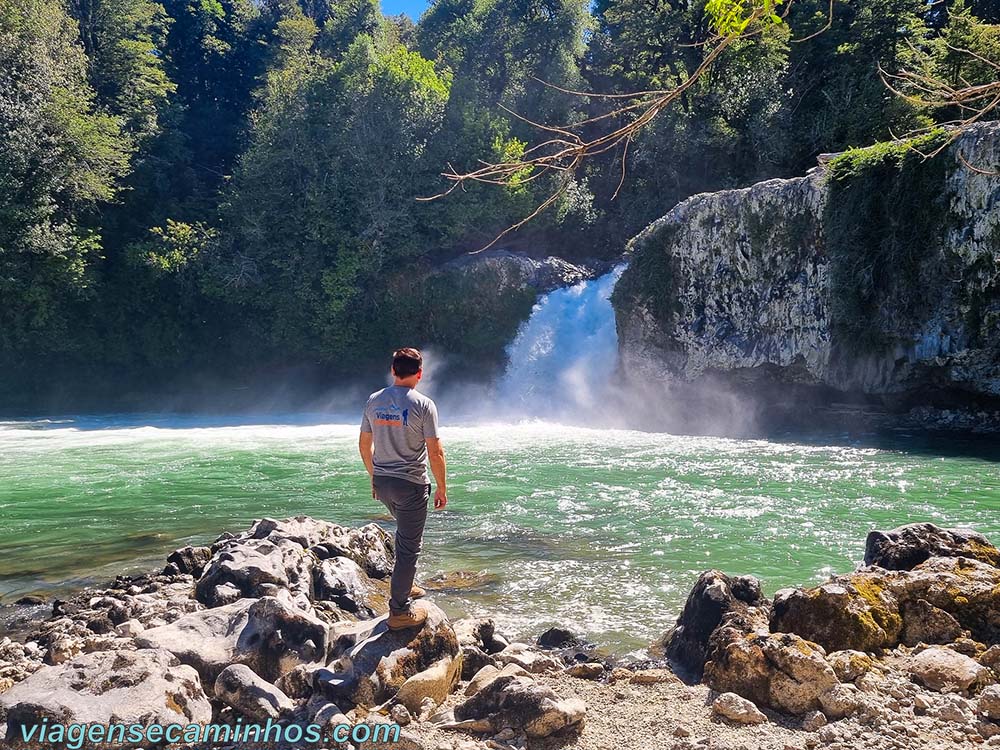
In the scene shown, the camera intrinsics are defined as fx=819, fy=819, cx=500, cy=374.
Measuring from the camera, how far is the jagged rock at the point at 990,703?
439cm

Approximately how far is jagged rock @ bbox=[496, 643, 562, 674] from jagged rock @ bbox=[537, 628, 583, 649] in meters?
0.61

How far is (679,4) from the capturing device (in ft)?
97.1

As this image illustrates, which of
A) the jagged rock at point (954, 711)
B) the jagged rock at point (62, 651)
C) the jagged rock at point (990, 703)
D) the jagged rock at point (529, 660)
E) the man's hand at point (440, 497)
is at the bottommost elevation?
the jagged rock at point (62, 651)

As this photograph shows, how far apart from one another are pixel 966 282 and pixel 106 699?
1728cm

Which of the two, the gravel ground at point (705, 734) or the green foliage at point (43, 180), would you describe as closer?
the gravel ground at point (705, 734)

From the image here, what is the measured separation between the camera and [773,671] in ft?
15.8

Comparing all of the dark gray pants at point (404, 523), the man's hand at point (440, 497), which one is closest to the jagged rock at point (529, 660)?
the dark gray pants at point (404, 523)

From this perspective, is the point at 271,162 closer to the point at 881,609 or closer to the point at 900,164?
the point at 900,164

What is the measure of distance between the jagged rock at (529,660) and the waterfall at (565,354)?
58.2 ft

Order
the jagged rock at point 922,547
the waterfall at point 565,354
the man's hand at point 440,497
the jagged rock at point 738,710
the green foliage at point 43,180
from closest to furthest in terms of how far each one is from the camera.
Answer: the jagged rock at point 738,710 → the man's hand at point 440,497 → the jagged rock at point 922,547 → the waterfall at point 565,354 → the green foliage at point 43,180

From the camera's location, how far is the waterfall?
24062 millimetres

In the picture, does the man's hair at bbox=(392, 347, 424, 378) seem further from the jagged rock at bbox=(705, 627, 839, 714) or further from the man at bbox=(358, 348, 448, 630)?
the jagged rock at bbox=(705, 627, 839, 714)

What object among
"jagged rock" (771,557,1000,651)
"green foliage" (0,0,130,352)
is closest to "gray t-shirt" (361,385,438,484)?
"jagged rock" (771,557,1000,651)

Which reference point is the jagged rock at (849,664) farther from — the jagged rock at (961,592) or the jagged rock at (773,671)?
the jagged rock at (961,592)
